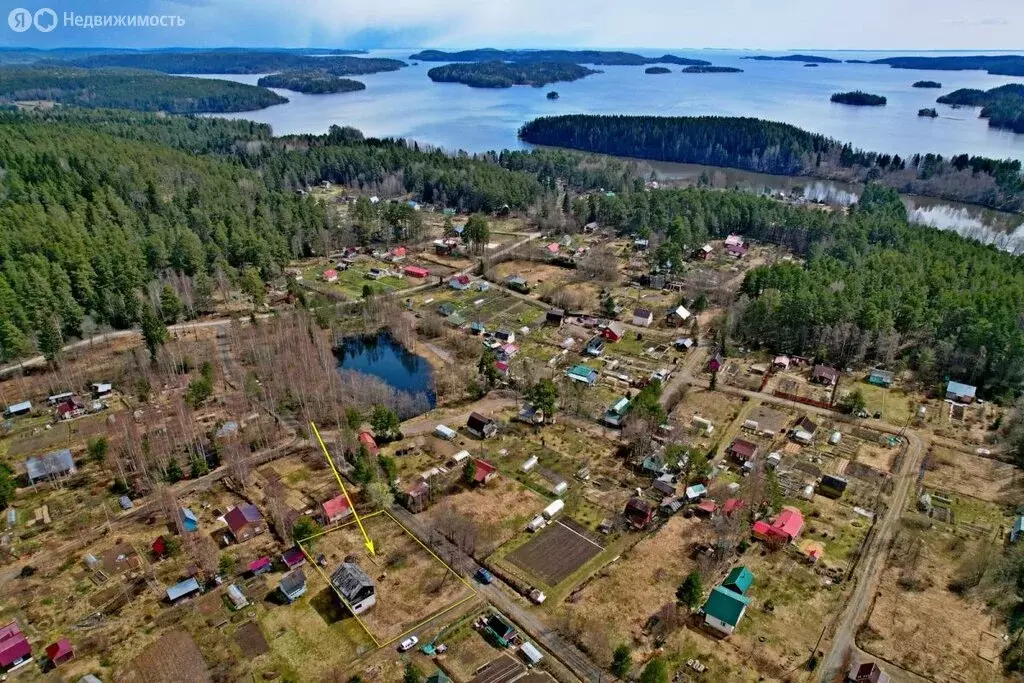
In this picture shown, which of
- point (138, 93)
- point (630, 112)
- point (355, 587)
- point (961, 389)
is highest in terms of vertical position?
point (138, 93)

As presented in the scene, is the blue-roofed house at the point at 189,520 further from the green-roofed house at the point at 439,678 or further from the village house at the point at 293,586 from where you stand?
the green-roofed house at the point at 439,678

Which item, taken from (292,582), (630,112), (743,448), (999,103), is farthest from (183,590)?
(999,103)

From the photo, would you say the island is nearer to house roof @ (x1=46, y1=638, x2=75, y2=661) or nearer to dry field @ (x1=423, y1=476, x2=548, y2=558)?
dry field @ (x1=423, y1=476, x2=548, y2=558)

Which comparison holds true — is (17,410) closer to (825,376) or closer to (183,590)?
(183,590)

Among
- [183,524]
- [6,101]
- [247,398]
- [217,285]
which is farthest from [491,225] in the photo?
[6,101]

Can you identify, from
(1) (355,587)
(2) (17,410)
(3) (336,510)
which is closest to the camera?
(1) (355,587)

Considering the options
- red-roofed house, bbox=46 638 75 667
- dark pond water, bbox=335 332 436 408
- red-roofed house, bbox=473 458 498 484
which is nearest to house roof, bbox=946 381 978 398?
red-roofed house, bbox=473 458 498 484
